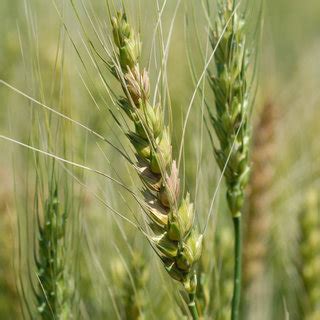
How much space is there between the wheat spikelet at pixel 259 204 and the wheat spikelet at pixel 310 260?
11cm

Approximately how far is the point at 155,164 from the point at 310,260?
679 millimetres

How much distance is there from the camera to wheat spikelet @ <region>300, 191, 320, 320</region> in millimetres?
1339

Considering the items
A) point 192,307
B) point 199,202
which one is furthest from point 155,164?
point 199,202

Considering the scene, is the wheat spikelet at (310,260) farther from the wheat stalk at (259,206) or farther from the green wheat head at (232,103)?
the green wheat head at (232,103)

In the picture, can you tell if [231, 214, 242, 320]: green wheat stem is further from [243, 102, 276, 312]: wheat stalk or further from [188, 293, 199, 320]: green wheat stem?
[243, 102, 276, 312]: wheat stalk

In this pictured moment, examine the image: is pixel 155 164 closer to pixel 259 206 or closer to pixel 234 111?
pixel 234 111

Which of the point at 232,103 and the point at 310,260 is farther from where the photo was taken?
the point at 310,260

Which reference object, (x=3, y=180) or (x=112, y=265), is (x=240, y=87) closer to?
(x=112, y=265)

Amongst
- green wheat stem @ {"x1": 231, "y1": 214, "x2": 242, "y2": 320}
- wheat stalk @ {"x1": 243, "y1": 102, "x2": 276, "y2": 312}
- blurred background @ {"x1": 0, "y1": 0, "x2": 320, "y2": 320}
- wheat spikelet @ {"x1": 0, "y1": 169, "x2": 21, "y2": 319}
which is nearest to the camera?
green wheat stem @ {"x1": 231, "y1": 214, "x2": 242, "y2": 320}

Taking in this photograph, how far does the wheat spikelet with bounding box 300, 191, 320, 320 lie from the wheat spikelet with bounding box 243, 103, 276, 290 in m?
0.11

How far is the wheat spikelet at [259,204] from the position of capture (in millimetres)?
1454

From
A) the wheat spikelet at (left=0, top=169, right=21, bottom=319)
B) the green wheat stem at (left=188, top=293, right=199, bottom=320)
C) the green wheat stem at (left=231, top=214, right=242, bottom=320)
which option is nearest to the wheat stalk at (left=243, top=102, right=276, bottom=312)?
Answer: the wheat spikelet at (left=0, top=169, right=21, bottom=319)

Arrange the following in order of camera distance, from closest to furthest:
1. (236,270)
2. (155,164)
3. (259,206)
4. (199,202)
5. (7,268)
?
(155,164) < (236,270) < (199,202) < (7,268) < (259,206)

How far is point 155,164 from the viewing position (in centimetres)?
75
